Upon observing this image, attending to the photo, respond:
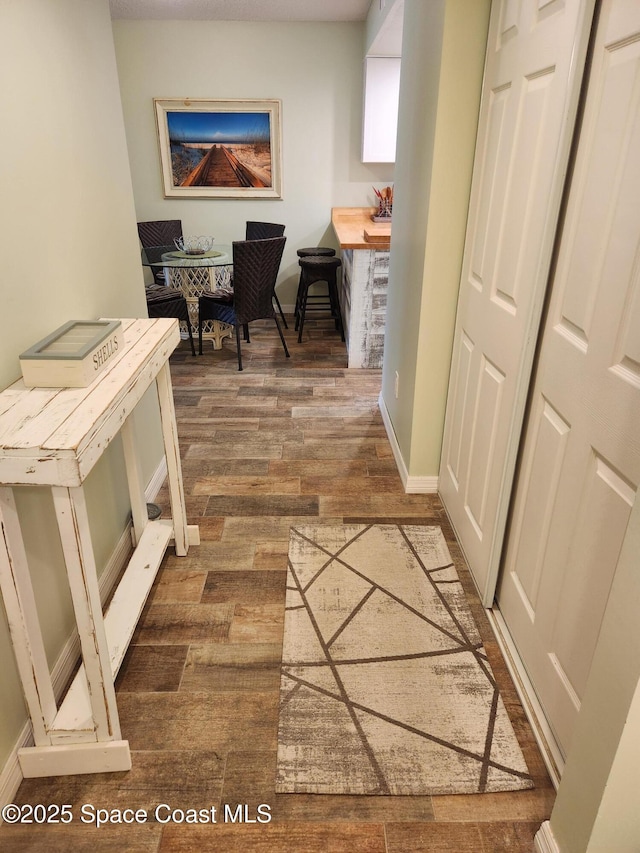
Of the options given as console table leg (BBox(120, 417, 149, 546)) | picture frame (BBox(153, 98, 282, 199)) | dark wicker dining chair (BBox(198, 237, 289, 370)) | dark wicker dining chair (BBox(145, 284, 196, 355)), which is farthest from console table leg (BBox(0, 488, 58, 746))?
picture frame (BBox(153, 98, 282, 199))

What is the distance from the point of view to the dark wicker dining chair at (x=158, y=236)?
5.07 meters

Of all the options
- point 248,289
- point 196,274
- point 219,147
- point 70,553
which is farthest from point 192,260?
point 70,553

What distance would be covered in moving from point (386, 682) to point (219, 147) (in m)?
4.91

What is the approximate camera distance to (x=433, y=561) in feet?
7.53

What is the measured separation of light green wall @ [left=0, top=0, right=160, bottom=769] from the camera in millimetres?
1463

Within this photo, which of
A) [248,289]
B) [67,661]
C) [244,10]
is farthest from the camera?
[244,10]

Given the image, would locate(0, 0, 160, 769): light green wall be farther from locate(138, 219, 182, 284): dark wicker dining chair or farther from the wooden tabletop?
locate(138, 219, 182, 284): dark wicker dining chair

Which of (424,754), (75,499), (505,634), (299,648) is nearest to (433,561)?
(505,634)

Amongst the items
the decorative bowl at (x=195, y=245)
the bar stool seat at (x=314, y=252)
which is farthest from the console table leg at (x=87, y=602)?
the bar stool seat at (x=314, y=252)

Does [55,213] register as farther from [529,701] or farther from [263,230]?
[263,230]

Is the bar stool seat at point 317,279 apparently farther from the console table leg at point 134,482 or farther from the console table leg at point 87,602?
the console table leg at point 87,602

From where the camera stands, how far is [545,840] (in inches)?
50.5

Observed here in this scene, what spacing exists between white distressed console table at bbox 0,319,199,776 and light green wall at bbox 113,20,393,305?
13.6 feet

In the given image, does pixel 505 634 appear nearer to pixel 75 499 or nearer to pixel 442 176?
pixel 75 499
